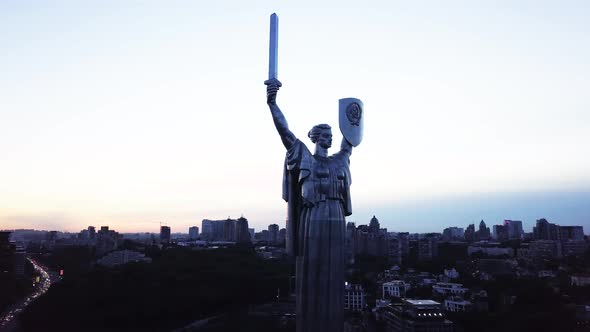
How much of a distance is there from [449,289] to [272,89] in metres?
41.6

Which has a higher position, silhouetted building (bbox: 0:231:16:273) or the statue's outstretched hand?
the statue's outstretched hand

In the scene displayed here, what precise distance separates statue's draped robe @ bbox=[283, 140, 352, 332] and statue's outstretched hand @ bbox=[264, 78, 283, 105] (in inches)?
20.5

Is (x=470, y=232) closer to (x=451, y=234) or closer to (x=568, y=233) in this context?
(x=451, y=234)

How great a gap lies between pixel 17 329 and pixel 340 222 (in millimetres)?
28818

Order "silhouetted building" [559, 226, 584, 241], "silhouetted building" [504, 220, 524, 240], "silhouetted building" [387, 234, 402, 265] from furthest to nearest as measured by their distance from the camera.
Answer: "silhouetted building" [504, 220, 524, 240] < "silhouetted building" [559, 226, 584, 241] < "silhouetted building" [387, 234, 402, 265]

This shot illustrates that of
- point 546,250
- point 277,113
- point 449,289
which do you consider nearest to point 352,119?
point 277,113

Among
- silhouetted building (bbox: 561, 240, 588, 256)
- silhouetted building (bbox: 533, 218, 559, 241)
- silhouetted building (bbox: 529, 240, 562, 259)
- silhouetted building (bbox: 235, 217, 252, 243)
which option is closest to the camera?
silhouetted building (bbox: 529, 240, 562, 259)

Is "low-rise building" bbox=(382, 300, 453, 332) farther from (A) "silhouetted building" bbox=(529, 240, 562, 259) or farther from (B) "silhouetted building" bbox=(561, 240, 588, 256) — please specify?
(B) "silhouetted building" bbox=(561, 240, 588, 256)

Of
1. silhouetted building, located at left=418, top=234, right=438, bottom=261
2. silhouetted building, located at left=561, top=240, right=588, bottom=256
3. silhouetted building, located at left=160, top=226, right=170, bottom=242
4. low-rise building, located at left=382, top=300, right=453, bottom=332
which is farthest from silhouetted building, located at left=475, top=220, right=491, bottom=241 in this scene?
low-rise building, located at left=382, top=300, right=453, bottom=332

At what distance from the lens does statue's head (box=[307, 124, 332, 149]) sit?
539cm

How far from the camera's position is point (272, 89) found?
→ 5.23m

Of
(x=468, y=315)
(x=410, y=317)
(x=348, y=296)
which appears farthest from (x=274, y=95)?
(x=348, y=296)

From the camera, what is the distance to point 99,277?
124ft

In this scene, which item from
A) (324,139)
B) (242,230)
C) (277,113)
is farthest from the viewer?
(242,230)
